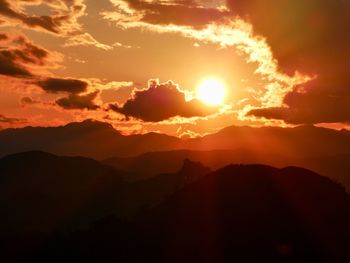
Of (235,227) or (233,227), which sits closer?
(235,227)

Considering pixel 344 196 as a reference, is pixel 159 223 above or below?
below

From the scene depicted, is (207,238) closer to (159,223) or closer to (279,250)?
(279,250)

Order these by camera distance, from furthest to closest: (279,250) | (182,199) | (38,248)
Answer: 1. (38,248)
2. (182,199)
3. (279,250)

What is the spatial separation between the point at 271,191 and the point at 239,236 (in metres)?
14.5

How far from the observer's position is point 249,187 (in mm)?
98125

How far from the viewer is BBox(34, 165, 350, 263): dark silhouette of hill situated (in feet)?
261

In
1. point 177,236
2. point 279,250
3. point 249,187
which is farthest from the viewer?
point 249,187

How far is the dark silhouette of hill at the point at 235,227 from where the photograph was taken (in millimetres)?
79438

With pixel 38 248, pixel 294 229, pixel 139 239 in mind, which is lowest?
pixel 38 248

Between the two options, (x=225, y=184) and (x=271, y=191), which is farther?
(x=225, y=184)

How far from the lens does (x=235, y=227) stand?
284 ft

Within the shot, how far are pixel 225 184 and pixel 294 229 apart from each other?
75.9 ft

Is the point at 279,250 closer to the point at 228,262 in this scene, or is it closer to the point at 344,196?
the point at 228,262

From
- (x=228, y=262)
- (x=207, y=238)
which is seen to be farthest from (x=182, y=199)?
(x=228, y=262)
